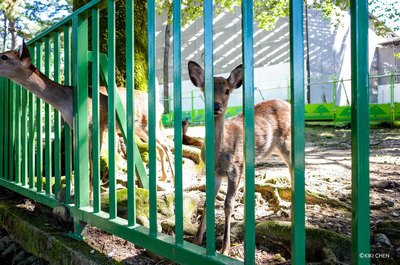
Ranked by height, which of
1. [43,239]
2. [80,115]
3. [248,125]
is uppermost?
[80,115]

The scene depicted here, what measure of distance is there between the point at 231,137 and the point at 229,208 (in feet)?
2.87

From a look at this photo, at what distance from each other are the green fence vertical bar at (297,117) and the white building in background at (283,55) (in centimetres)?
2149

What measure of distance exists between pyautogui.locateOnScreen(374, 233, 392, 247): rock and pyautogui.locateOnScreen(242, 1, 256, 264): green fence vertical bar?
1515 mm

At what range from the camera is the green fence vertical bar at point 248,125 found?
71.4 inches

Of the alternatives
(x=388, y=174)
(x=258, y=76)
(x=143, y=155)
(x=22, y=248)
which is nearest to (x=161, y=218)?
(x=22, y=248)

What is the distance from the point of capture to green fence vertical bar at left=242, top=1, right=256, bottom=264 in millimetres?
1814

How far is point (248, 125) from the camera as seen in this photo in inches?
73.9

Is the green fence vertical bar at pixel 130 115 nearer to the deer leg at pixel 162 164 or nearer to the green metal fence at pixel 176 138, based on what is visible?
the green metal fence at pixel 176 138

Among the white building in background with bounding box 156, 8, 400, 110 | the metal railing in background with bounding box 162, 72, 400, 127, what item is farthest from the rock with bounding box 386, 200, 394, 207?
the white building in background with bounding box 156, 8, 400, 110

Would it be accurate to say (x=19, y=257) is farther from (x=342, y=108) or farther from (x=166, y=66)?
(x=166, y=66)

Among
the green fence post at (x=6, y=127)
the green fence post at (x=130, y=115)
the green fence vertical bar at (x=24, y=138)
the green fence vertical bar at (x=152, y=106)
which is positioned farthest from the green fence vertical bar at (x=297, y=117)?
the green fence post at (x=6, y=127)

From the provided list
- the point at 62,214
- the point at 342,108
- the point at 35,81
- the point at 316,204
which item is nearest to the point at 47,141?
the point at 35,81

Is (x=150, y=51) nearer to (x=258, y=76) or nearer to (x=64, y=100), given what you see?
(x=64, y=100)

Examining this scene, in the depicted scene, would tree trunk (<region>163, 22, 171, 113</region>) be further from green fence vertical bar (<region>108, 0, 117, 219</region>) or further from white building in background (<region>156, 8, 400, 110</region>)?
green fence vertical bar (<region>108, 0, 117, 219</region>)
